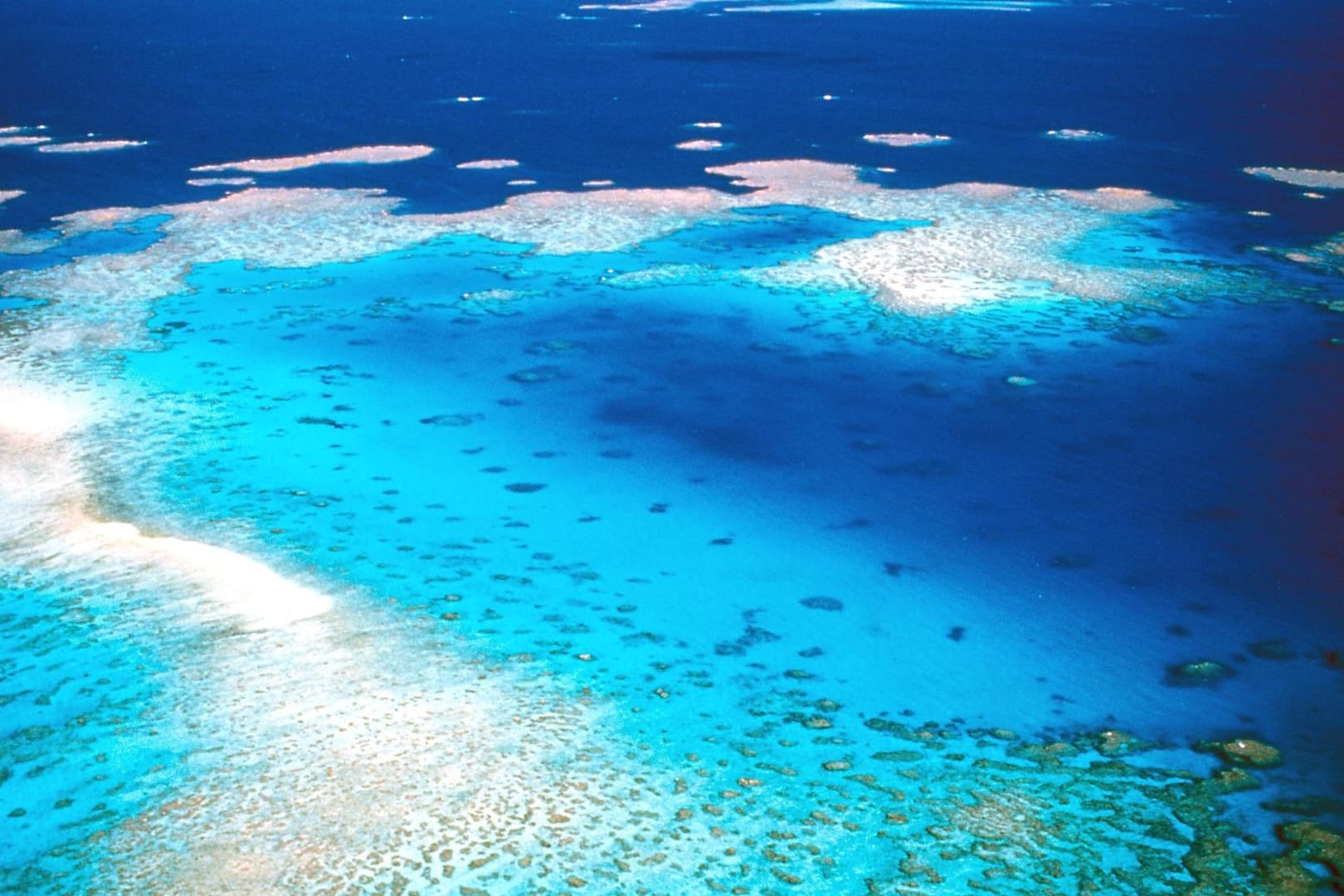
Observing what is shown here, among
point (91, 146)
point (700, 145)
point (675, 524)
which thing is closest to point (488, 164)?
point (700, 145)

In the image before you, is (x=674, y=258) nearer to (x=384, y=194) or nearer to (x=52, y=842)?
(x=384, y=194)

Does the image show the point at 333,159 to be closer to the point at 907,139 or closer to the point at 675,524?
the point at 907,139

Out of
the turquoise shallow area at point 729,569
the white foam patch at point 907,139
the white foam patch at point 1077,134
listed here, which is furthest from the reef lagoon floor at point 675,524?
the white foam patch at point 1077,134

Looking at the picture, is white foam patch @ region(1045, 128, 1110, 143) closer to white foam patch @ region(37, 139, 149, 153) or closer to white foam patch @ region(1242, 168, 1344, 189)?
white foam patch @ region(1242, 168, 1344, 189)

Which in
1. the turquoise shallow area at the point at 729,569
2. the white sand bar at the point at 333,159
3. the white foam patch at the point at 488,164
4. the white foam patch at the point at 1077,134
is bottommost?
the turquoise shallow area at the point at 729,569

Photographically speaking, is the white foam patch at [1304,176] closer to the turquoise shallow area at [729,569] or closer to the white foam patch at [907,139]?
the white foam patch at [907,139]

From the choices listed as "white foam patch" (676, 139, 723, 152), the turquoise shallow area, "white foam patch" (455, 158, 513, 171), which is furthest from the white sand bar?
the turquoise shallow area

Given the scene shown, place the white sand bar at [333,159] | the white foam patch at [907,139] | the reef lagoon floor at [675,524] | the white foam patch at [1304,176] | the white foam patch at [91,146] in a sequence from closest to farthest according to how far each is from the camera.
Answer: the reef lagoon floor at [675,524]
the white foam patch at [1304,176]
the white sand bar at [333,159]
the white foam patch at [907,139]
the white foam patch at [91,146]
